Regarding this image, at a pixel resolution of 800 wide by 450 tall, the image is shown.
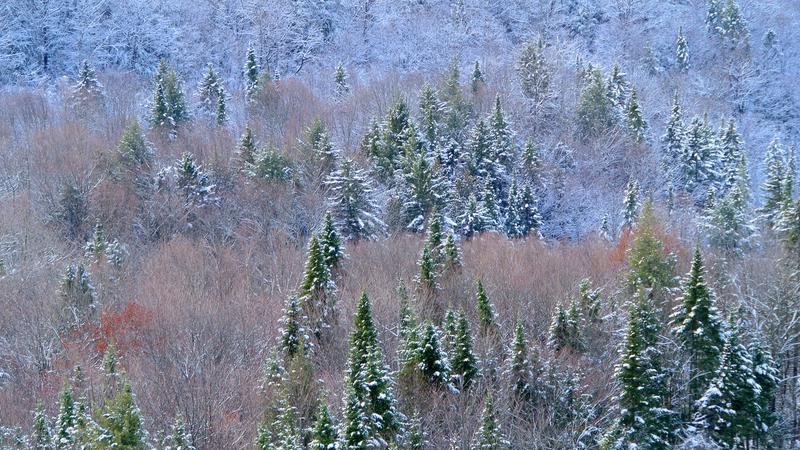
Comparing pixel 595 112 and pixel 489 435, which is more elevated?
pixel 595 112

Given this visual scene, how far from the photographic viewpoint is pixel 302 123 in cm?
4478

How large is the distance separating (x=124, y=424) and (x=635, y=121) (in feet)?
136

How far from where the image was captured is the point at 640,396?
19.8m

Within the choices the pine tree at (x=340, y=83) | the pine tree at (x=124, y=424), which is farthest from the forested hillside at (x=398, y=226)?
the pine tree at (x=340, y=83)

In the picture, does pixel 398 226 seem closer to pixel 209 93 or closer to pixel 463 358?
pixel 463 358

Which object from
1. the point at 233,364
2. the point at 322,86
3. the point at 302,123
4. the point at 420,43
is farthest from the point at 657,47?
the point at 233,364

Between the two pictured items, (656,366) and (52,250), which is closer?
(656,366)


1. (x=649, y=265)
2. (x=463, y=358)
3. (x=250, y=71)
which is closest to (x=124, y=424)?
(x=463, y=358)

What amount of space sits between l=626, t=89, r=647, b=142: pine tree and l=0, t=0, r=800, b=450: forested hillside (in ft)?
0.59

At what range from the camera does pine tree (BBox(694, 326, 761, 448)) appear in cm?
1959

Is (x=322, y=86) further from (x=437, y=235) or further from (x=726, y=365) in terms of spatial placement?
(x=726, y=365)

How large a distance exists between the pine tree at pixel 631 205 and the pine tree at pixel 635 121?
6.55 m

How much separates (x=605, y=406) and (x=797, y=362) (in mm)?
5767

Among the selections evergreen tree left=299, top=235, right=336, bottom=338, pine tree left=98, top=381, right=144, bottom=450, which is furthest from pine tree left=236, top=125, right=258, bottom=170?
pine tree left=98, top=381, right=144, bottom=450
